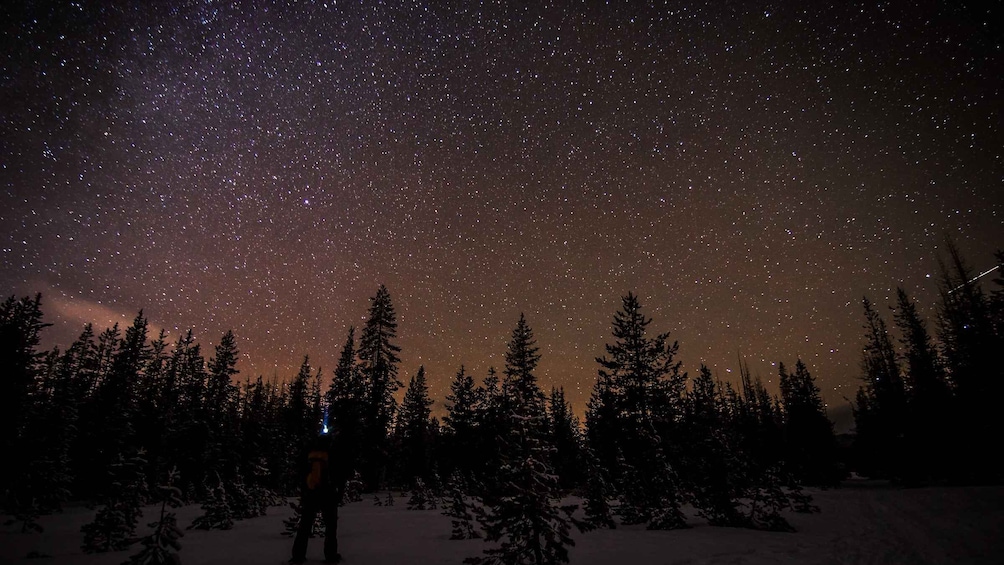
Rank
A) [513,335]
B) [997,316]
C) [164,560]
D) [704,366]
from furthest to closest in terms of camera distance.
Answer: [704,366]
[997,316]
[513,335]
[164,560]

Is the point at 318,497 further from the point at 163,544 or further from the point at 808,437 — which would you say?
the point at 808,437

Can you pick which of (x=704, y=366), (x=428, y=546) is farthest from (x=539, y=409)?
(x=704, y=366)

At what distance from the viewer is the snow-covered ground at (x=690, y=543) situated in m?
11.2

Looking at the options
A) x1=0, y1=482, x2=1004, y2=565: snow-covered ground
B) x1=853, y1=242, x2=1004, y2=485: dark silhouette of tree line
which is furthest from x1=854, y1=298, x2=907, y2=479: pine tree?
x1=0, y1=482, x2=1004, y2=565: snow-covered ground

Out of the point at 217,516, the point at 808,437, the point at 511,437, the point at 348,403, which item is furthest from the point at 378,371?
the point at 808,437

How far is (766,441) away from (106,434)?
63.2m

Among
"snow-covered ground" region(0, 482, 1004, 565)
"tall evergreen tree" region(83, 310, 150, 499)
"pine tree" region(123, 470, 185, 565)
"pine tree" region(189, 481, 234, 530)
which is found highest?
"tall evergreen tree" region(83, 310, 150, 499)

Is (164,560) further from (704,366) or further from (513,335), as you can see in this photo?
(704,366)

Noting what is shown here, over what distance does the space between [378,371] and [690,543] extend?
1053 inches

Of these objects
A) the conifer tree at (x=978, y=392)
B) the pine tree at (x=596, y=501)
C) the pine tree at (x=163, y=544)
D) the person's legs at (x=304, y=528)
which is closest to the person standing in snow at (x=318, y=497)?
the person's legs at (x=304, y=528)

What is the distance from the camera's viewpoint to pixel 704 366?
3994 centimetres

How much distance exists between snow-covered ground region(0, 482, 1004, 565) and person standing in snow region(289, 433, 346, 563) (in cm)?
109

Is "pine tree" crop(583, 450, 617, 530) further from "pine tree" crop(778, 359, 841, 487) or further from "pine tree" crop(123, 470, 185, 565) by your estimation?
"pine tree" crop(778, 359, 841, 487)

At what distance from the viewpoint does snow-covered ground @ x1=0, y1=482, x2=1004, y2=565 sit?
1121 centimetres
